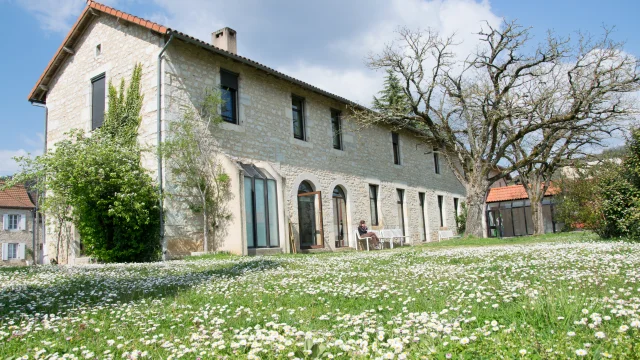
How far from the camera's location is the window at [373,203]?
68.0 feet

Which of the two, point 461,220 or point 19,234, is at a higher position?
point 19,234

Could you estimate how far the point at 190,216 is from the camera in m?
13.1

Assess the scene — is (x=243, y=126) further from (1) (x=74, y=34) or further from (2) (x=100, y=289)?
(2) (x=100, y=289)

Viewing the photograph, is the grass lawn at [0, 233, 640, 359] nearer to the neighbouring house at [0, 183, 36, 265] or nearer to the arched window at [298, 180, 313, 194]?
the arched window at [298, 180, 313, 194]

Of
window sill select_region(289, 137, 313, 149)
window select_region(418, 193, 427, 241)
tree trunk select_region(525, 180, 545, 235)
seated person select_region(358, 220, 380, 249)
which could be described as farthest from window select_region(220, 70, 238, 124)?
tree trunk select_region(525, 180, 545, 235)

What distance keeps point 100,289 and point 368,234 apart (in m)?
13.0

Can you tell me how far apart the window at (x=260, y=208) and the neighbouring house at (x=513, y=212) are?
78.2ft

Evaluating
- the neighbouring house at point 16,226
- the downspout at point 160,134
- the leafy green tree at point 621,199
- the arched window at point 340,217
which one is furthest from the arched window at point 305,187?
the neighbouring house at point 16,226

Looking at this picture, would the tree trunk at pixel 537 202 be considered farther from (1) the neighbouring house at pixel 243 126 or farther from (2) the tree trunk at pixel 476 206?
(1) the neighbouring house at pixel 243 126

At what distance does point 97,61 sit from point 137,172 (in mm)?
5083

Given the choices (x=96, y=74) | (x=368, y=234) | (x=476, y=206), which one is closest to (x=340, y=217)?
(x=368, y=234)

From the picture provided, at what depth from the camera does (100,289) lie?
19.7 feet

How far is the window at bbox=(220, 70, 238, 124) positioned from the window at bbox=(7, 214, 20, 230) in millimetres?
27767

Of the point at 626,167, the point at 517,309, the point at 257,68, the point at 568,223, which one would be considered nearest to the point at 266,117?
the point at 257,68
